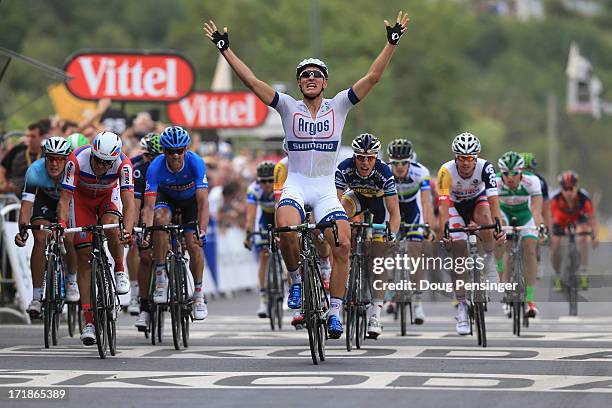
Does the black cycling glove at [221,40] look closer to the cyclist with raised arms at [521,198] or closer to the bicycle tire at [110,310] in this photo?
the bicycle tire at [110,310]

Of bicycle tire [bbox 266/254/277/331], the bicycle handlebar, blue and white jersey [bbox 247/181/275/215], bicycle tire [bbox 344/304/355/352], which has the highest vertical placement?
blue and white jersey [bbox 247/181/275/215]

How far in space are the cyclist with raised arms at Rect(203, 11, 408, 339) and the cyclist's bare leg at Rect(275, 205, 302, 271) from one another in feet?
0.53

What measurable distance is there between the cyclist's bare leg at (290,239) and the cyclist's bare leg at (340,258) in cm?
35

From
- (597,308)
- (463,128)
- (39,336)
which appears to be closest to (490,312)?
(597,308)

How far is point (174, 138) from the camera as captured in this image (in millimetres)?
16516

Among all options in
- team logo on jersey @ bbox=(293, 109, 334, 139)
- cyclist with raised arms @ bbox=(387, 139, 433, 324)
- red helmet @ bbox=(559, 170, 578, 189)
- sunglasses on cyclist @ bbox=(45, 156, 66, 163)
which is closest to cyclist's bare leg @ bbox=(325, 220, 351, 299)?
team logo on jersey @ bbox=(293, 109, 334, 139)

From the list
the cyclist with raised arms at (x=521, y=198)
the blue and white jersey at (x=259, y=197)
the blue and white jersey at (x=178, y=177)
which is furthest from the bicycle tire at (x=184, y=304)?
the blue and white jersey at (x=259, y=197)

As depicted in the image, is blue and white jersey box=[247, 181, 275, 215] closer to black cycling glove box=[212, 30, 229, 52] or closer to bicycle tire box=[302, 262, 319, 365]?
black cycling glove box=[212, 30, 229, 52]

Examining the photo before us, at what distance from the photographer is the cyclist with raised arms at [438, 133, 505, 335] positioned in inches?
703

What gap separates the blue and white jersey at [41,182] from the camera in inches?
663

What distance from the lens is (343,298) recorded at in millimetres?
15242

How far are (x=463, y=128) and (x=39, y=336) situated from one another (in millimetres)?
89667

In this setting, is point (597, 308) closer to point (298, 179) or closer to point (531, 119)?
point (298, 179)

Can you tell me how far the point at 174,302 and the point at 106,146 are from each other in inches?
71.5
